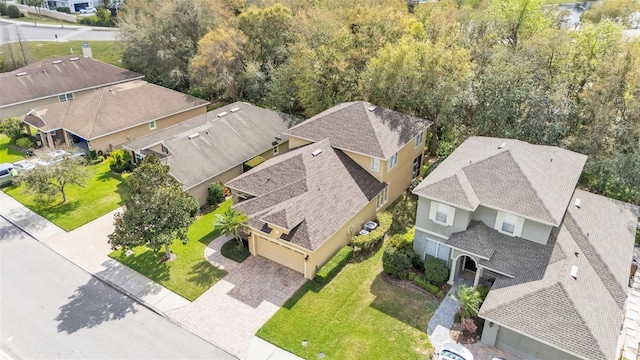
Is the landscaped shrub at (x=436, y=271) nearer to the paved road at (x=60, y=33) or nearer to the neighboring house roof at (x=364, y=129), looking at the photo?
the neighboring house roof at (x=364, y=129)

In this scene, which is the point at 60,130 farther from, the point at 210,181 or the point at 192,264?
the point at 192,264

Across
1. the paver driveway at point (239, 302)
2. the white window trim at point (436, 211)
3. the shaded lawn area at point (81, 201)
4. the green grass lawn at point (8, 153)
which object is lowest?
the paver driveway at point (239, 302)

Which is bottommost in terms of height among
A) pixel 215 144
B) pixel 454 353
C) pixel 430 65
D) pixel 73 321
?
pixel 73 321

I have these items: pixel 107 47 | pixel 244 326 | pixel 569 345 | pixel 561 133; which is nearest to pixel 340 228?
pixel 244 326

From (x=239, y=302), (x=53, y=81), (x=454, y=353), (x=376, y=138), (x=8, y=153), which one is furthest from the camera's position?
(x=53, y=81)

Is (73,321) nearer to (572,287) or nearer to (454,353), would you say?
(454,353)

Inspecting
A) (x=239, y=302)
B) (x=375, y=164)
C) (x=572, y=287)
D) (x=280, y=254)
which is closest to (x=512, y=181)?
(x=572, y=287)

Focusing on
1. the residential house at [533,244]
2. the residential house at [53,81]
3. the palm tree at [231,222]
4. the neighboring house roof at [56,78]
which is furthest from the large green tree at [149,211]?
the neighboring house roof at [56,78]
